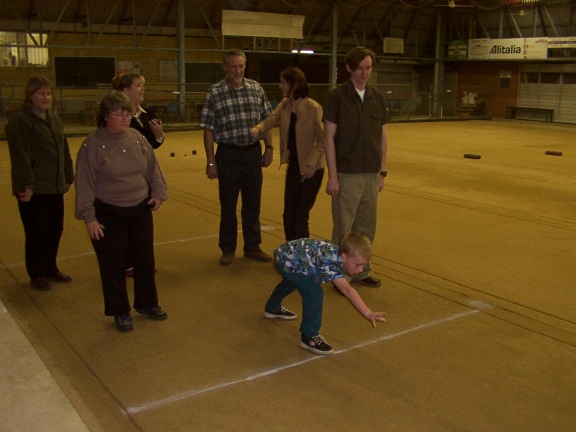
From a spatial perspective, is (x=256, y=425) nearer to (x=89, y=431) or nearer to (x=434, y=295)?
Answer: (x=89, y=431)

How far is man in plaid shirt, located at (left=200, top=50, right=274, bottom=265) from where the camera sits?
5.71 meters

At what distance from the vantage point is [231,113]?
18.7 ft

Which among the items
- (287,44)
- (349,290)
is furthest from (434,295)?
(287,44)

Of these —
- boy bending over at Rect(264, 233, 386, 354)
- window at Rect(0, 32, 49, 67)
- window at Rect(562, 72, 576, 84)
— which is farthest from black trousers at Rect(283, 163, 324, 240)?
window at Rect(562, 72, 576, 84)

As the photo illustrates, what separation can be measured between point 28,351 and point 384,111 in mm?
3123

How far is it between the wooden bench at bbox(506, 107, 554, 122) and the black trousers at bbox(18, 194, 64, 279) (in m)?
24.9

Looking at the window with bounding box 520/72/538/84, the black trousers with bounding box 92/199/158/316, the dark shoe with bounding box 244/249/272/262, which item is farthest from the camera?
the window with bounding box 520/72/538/84

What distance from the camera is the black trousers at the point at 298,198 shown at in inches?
219

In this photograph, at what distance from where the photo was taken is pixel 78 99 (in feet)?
75.5

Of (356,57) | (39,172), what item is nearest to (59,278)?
(39,172)

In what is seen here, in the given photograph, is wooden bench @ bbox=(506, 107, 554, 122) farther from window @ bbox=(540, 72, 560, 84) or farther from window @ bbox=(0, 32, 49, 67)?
window @ bbox=(0, 32, 49, 67)

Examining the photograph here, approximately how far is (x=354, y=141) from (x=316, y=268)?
145cm

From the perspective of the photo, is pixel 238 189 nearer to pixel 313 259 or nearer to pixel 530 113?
pixel 313 259

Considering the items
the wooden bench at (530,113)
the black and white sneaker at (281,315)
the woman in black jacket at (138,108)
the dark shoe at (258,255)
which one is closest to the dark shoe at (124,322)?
the black and white sneaker at (281,315)
